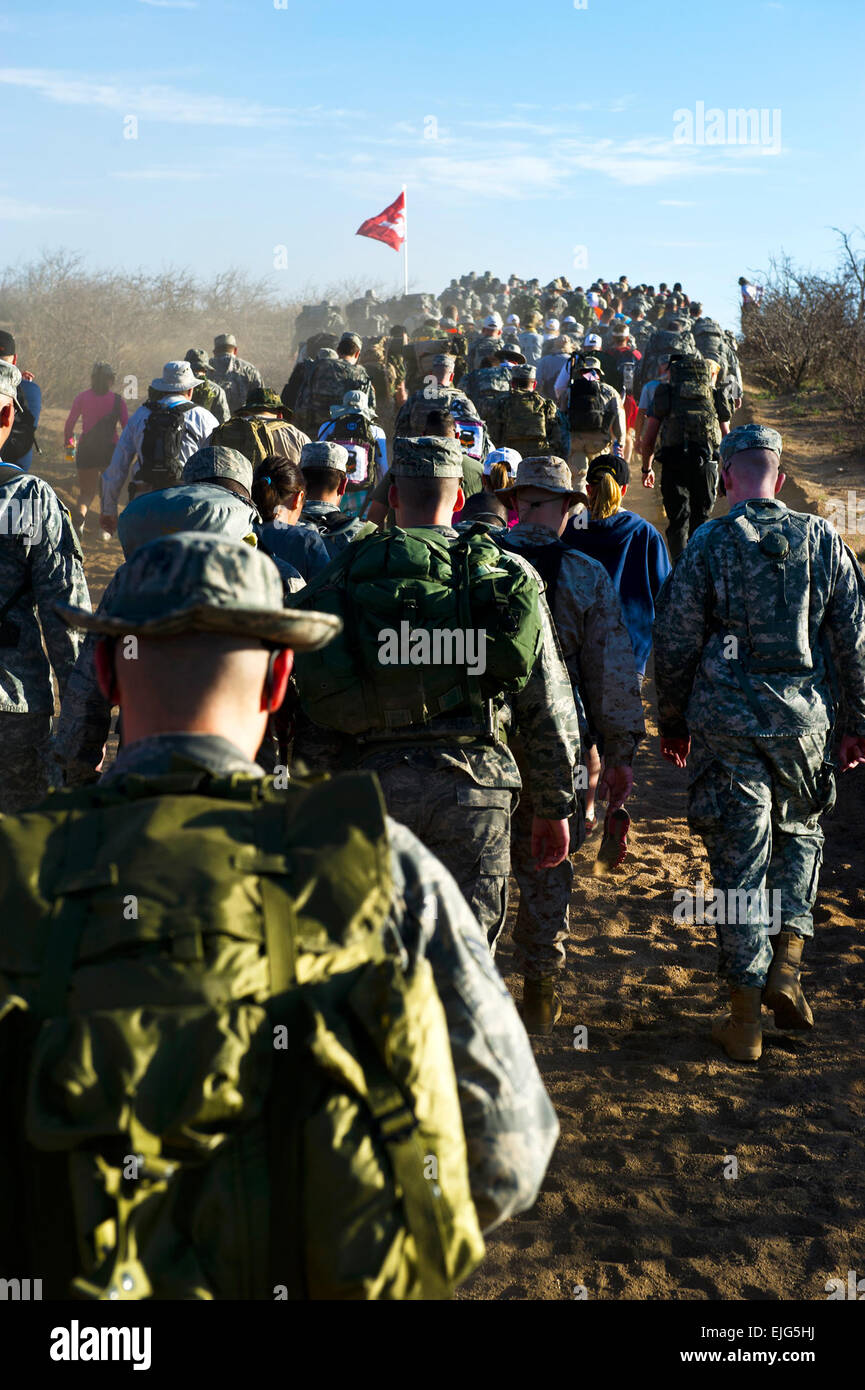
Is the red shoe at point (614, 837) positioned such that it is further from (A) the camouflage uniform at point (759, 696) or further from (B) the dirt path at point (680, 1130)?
(B) the dirt path at point (680, 1130)

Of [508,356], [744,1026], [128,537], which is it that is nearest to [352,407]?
[508,356]

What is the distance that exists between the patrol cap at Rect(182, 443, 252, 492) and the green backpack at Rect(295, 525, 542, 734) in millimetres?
1073

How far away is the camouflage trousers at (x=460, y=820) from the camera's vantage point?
12.2 feet

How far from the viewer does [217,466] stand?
459 centimetres

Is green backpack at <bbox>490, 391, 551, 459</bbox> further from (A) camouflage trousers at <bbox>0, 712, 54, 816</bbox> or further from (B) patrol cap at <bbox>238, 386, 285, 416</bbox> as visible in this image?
(A) camouflage trousers at <bbox>0, 712, 54, 816</bbox>

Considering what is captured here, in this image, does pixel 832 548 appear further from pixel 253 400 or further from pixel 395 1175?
pixel 253 400

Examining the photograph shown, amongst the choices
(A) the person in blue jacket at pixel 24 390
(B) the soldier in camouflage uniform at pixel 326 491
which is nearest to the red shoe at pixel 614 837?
(B) the soldier in camouflage uniform at pixel 326 491

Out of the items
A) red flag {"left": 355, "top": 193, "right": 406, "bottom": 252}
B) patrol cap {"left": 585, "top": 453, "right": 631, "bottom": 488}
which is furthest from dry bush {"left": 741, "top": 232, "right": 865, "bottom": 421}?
patrol cap {"left": 585, "top": 453, "right": 631, "bottom": 488}

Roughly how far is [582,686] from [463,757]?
4.11 feet

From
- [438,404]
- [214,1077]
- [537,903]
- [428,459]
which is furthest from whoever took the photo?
[438,404]

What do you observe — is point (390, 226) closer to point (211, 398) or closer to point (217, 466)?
point (211, 398)

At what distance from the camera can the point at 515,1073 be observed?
1.75 metres
